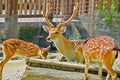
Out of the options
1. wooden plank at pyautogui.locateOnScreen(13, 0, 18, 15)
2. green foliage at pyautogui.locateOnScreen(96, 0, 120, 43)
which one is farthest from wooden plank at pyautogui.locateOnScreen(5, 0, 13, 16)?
green foliage at pyautogui.locateOnScreen(96, 0, 120, 43)

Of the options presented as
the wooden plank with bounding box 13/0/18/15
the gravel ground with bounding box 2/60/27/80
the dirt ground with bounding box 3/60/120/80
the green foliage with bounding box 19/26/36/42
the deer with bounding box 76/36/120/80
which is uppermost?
the wooden plank with bounding box 13/0/18/15

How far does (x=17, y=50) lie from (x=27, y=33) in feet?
13.1

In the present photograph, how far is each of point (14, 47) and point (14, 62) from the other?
1090 millimetres

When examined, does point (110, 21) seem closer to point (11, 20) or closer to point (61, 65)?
point (11, 20)

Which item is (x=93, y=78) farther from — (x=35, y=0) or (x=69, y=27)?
Result: (x=35, y=0)

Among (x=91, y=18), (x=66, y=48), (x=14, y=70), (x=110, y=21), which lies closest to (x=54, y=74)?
(x=66, y=48)

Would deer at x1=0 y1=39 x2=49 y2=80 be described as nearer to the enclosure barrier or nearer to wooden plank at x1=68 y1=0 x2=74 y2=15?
the enclosure barrier

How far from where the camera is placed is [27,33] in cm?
998

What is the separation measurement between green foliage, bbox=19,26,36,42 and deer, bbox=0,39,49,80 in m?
3.37

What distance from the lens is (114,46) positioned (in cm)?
465

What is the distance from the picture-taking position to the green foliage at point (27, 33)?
9953 mm

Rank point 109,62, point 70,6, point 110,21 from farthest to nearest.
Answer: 1. point 70,6
2. point 110,21
3. point 109,62

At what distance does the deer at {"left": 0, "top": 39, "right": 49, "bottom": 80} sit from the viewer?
5.80 metres

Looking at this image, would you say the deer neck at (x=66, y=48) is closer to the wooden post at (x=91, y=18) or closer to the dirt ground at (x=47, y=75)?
the dirt ground at (x=47, y=75)
